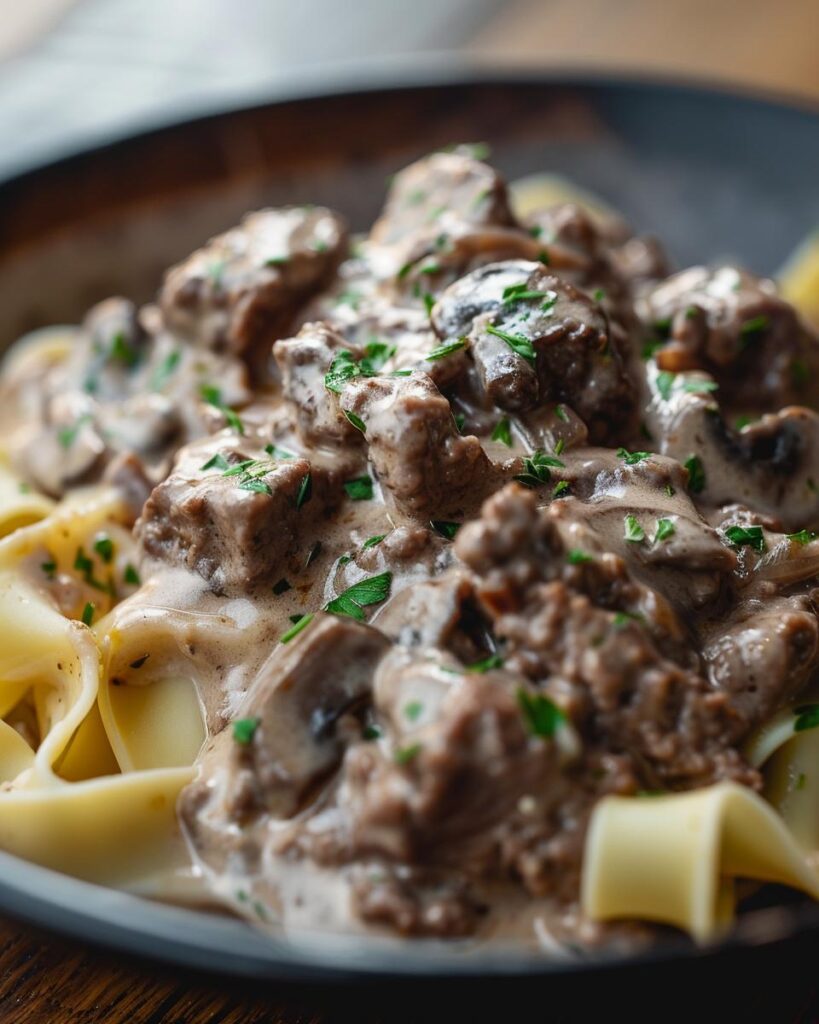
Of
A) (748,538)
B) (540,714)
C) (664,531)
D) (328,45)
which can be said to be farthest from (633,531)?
(328,45)

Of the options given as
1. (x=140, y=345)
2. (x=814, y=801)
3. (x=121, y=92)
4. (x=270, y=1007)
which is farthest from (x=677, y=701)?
(x=121, y=92)

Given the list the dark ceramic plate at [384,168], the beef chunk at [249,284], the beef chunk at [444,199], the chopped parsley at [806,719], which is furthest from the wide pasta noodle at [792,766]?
the dark ceramic plate at [384,168]

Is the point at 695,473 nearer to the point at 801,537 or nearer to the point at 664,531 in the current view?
the point at 801,537

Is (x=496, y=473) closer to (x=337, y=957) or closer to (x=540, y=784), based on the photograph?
(x=540, y=784)

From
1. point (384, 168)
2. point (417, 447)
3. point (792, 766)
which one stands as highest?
point (384, 168)

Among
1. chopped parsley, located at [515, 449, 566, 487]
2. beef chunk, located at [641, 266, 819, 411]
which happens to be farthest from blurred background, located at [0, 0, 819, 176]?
chopped parsley, located at [515, 449, 566, 487]

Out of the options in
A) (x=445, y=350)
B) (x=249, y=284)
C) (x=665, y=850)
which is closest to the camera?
(x=665, y=850)

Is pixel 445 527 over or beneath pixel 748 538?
over
